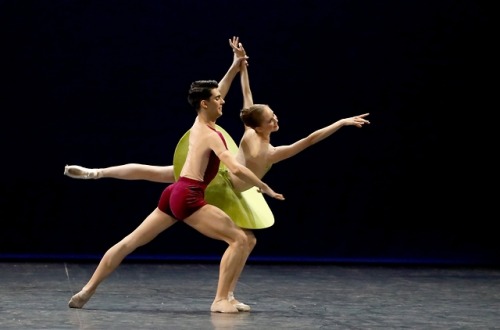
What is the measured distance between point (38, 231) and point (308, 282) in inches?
94.9

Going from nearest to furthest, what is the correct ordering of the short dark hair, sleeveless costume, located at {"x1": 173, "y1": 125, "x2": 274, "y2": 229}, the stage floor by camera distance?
the stage floor, the short dark hair, sleeveless costume, located at {"x1": 173, "y1": 125, "x2": 274, "y2": 229}

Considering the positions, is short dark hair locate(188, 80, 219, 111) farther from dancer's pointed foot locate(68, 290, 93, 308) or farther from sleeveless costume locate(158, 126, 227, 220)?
dancer's pointed foot locate(68, 290, 93, 308)

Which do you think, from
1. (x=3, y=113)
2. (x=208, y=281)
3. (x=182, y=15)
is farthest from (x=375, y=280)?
(x=3, y=113)

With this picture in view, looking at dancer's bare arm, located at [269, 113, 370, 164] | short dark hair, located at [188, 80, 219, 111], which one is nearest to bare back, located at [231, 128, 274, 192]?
dancer's bare arm, located at [269, 113, 370, 164]

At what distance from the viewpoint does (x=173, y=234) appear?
8.14 m

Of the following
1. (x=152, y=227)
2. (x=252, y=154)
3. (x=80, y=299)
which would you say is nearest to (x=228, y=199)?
(x=252, y=154)

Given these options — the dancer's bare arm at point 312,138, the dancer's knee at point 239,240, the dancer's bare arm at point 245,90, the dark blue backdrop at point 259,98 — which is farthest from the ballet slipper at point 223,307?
the dark blue backdrop at point 259,98

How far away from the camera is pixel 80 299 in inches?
205

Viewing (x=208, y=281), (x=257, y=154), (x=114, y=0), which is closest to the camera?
(x=257, y=154)

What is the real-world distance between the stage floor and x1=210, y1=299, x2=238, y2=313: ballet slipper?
52mm

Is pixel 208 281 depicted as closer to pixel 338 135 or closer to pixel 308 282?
pixel 308 282

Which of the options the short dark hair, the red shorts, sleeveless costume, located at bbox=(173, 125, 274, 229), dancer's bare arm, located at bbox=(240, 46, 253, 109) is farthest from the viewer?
dancer's bare arm, located at bbox=(240, 46, 253, 109)

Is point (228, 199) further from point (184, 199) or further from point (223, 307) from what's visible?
point (223, 307)

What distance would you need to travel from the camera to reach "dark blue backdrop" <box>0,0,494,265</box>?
7.91m
